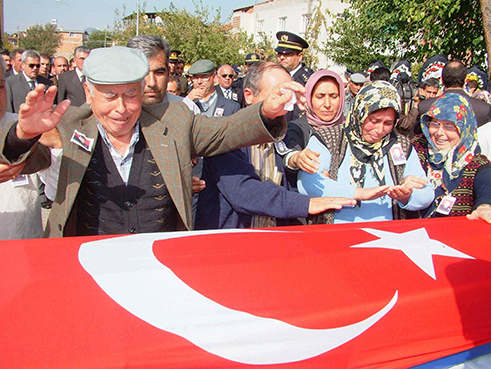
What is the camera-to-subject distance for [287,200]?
7.64 feet

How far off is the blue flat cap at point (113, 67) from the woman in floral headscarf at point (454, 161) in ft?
6.52

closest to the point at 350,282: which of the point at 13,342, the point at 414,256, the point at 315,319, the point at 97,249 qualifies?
the point at 315,319

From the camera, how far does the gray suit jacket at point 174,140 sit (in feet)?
6.39

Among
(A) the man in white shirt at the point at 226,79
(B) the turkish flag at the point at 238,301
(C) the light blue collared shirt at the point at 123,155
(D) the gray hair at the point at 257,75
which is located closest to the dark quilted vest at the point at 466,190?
(B) the turkish flag at the point at 238,301

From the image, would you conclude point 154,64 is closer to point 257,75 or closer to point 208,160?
point 257,75

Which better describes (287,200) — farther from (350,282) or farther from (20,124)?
(20,124)

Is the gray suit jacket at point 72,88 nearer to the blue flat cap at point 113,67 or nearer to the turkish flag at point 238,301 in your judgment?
the blue flat cap at point 113,67

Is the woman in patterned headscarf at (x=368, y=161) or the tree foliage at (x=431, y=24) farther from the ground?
the tree foliage at (x=431, y=24)

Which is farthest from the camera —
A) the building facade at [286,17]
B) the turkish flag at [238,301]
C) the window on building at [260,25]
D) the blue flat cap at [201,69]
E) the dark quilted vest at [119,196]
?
the window on building at [260,25]

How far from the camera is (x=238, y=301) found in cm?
152

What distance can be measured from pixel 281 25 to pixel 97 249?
37.8m

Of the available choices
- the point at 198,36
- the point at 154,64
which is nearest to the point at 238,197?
the point at 154,64

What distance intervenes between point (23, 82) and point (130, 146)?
20.3 ft

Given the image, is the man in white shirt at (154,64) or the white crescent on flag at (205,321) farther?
the man in white shirt at (154,64)
